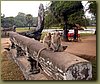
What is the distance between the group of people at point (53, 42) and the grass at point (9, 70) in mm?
487

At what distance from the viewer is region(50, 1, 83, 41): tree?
139 inches

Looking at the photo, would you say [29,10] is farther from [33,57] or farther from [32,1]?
[33,57]

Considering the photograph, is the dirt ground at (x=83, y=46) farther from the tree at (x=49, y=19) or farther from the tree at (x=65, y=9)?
the tree at (x=49, y=19)

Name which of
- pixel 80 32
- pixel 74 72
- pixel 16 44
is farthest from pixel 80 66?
pixel 16 44

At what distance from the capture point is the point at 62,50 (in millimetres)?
3461

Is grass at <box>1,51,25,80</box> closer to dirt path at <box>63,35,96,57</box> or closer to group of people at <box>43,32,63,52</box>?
group of people at <box>43,32,63,52</box>

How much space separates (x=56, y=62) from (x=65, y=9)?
0.74 m

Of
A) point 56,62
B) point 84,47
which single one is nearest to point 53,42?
point 56,62

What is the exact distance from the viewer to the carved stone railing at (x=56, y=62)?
3.10 m

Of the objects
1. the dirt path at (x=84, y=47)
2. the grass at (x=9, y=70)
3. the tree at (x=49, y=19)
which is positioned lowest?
the grass at (x=9, y=70)

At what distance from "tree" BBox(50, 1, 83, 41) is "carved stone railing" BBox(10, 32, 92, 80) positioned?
14.9 inches

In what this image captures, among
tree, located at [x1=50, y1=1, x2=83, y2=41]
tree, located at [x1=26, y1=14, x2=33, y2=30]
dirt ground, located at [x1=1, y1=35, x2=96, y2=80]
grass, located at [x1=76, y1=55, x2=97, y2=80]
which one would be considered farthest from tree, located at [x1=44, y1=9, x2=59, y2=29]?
grass, located at [x1=76, y1=55, x2=97, y2=80]

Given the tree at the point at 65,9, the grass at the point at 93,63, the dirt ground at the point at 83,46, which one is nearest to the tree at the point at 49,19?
the tree at the point at 65,9

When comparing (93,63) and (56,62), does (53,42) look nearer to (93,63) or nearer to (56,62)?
(56,62)
